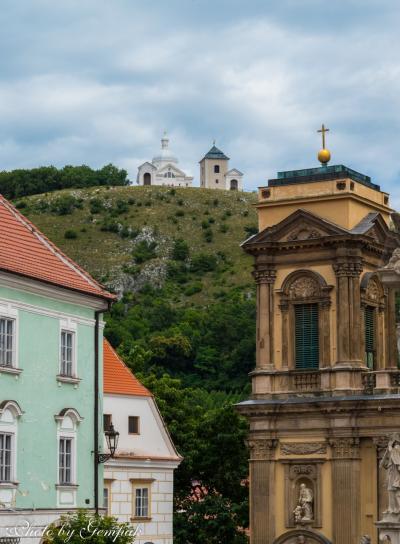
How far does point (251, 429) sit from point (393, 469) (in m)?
21.5

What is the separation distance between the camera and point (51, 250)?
1468 inches

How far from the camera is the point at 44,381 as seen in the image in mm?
34625

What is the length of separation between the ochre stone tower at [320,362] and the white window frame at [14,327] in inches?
607

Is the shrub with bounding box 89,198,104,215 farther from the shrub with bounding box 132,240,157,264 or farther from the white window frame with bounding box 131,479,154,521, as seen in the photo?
the white window frame with bounding box 131,479,154,521

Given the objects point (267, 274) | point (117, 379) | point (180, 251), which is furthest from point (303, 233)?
point (180, 251)

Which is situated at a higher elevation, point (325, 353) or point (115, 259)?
point (115, 259)

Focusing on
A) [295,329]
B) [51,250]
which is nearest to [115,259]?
[295,329]

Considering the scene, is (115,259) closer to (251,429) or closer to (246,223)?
(246,223)

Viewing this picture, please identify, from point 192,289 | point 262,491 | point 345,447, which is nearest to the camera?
point 345,447

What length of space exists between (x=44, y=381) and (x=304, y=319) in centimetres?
1569

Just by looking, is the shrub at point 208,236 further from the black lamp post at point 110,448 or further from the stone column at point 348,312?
the black lamp post at point 110,448

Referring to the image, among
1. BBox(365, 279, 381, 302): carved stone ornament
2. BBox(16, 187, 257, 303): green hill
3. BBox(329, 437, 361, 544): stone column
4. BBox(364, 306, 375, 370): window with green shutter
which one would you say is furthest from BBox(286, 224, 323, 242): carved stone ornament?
BBox(16, 187, 257, 303): green hill

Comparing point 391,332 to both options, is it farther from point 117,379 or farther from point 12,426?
point 12,426

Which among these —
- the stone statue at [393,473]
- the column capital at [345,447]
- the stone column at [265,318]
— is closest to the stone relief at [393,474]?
the stone statue at [393,473]
